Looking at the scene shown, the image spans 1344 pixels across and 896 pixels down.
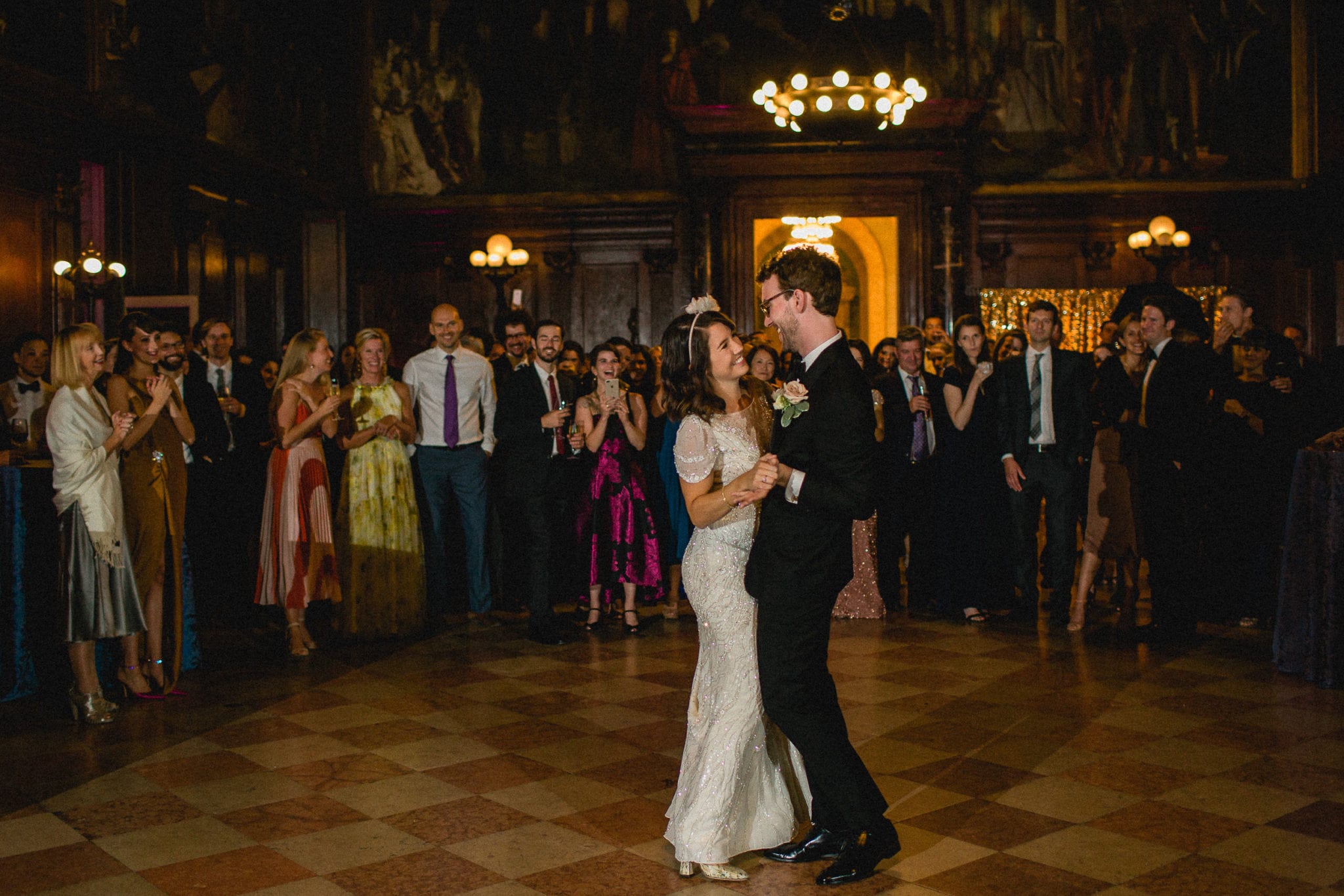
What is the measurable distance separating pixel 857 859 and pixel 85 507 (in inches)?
144

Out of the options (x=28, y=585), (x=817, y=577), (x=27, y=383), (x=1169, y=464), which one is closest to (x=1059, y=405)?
(x=1169, y=464)

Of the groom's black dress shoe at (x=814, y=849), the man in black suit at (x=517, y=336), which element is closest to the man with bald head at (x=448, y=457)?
the man in black suit at (x=517, y=336)

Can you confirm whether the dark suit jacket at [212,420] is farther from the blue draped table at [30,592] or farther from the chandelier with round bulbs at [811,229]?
the chandelier with round bulbs at [811,229]

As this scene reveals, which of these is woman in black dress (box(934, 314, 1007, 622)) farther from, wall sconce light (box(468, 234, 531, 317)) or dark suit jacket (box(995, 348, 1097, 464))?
wall sconce light (box(468, 234, 531, 317))

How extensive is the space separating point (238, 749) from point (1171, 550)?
486 cm

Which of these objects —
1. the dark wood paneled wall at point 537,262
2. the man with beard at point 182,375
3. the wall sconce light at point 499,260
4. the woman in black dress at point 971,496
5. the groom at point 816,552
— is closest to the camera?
the groom at point 816,552

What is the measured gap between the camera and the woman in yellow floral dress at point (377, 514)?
669cm

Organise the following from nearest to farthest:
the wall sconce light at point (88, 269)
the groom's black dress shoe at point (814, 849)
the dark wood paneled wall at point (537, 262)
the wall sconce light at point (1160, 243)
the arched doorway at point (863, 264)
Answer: the groom's black dress shoe at point (814, 849) → the wall sconce light at point (88, 269) → the wall sconce light at point (1160, 243) → the dark wood paneled wall at point (537, 262) → the arched doorway at point (863, 264)

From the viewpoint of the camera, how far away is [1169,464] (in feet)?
21.2

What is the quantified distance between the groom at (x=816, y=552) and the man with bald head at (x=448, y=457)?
424 centimetres

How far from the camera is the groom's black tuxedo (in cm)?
317

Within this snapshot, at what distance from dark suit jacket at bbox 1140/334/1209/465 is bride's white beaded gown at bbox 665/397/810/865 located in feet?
12.1

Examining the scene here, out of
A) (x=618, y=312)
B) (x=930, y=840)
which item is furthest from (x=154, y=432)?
(x=618, y=312)

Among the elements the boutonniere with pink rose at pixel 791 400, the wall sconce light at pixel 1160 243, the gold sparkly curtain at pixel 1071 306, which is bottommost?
the boutonniere with pink rose at pixel 791 400
